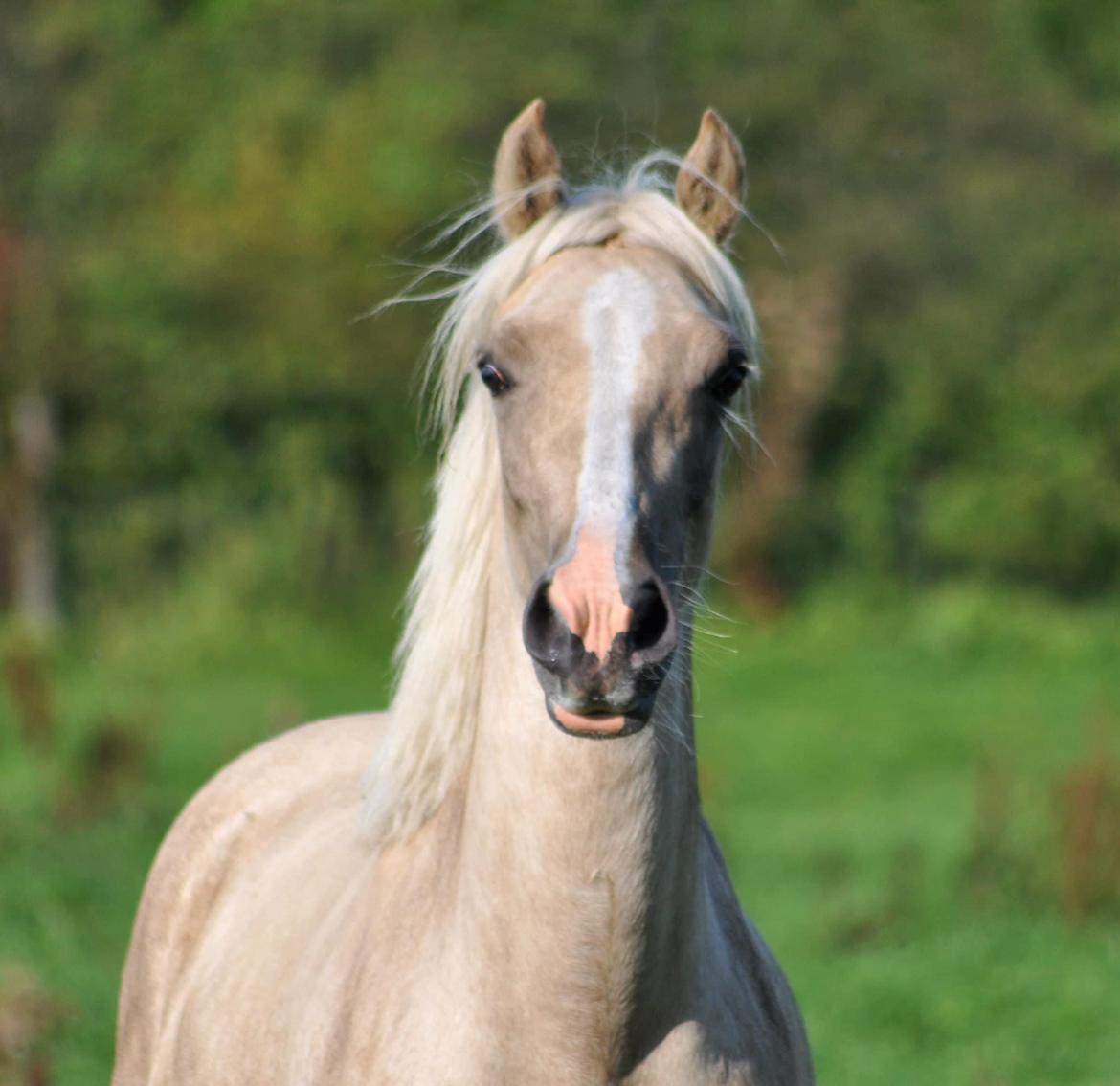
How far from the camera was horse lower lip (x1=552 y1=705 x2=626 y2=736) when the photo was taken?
2.75 metres

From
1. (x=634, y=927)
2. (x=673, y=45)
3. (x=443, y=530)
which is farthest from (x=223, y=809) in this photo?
(x=673, y=45)

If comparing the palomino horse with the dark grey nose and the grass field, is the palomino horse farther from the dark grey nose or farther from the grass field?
the grass field

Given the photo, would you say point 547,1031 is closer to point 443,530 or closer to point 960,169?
point 443,530

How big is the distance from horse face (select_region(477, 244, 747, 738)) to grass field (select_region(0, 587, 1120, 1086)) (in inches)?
14.2

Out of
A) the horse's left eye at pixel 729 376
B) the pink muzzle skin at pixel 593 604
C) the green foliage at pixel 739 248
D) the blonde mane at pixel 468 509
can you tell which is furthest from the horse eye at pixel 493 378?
the green foliage at pixel 739 248

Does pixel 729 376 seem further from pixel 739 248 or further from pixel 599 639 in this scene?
pixel 739 248

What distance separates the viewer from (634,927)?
2988mm

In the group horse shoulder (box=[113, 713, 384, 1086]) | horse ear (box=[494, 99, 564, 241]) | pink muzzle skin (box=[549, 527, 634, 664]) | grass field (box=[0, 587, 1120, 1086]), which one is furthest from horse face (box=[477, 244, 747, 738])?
horse shoulder (box=[113, 713, 384, 1086])

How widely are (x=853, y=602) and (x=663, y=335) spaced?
19840 mm

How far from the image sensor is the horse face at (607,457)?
8.89 ft

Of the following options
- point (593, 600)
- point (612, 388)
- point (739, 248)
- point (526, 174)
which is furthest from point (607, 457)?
point (739, 248)

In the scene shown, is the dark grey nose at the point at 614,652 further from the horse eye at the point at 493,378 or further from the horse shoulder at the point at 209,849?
the horse shoulder at the point at 209,849

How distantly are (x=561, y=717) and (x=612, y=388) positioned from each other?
0.50 meters

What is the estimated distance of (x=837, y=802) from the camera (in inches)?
555
